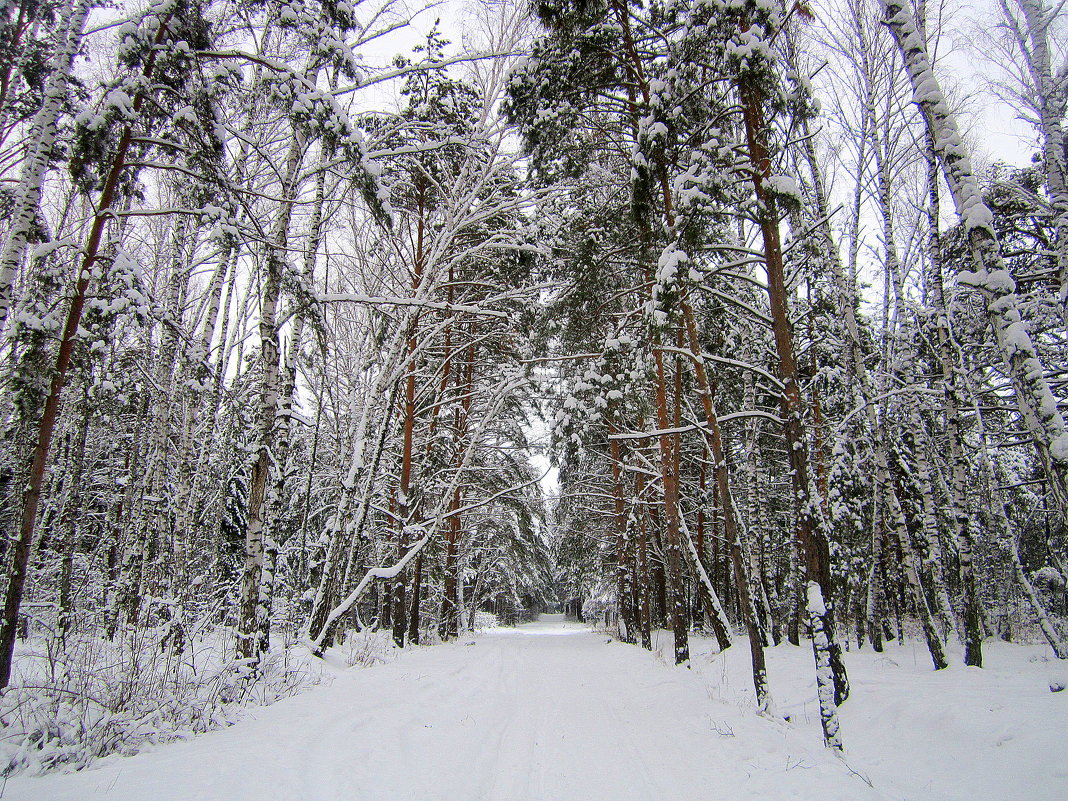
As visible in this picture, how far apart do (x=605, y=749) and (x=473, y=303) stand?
8464mm

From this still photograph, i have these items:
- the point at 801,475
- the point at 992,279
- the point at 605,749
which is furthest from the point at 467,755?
the point at 992,279

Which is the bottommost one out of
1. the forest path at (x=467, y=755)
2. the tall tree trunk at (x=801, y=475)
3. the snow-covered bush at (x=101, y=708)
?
the forest path at (x=467, y=755)

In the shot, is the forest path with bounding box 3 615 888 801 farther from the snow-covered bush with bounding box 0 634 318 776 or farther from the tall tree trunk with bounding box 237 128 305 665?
the tall tree trunk with bounding box 237 128 305 665

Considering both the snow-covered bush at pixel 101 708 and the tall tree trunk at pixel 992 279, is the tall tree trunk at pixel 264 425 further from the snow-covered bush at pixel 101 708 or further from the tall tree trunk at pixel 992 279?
the tall tree trunk at pixel 992 279

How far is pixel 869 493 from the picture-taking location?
13148 millimetres

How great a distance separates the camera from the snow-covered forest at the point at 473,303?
5094mm

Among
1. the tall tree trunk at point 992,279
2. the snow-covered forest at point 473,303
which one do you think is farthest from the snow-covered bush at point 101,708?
the tall tree trunk at point 992,279

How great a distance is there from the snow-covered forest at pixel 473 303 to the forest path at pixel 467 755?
52cm

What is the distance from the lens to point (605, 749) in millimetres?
5105

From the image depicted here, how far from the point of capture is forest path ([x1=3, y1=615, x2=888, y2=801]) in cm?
319

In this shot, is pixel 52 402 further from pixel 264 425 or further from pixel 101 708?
pixel 101 708

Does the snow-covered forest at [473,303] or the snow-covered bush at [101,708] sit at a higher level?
the snow-covered forest at [473,303]

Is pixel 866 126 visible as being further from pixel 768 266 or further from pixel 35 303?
pixel 35 303

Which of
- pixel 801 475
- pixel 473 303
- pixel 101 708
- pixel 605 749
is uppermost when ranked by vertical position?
pixel 473 303
